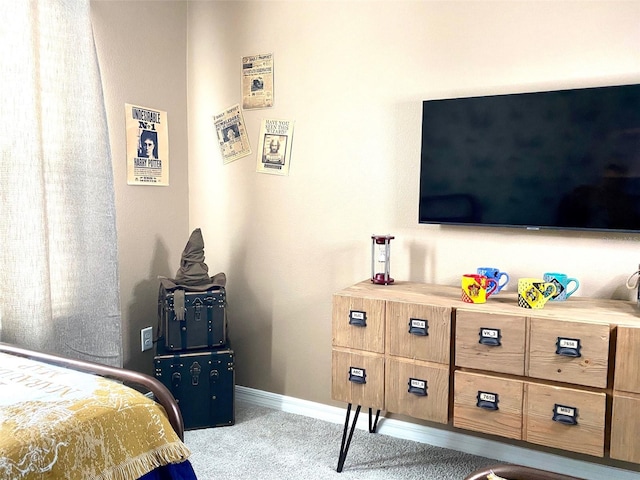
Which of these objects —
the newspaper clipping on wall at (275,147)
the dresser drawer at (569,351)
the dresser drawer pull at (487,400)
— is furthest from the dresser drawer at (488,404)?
the newspaper clipping on wall at (275,147)

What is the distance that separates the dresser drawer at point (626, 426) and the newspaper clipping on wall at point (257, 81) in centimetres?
208

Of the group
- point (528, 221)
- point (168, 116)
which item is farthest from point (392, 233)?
point (168, 116)

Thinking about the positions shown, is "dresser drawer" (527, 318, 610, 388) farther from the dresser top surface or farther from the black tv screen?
the black tv screen

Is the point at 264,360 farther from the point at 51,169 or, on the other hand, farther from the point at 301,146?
the point at 51,169

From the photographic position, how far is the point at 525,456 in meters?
2.24

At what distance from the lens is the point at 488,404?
6.25 feet

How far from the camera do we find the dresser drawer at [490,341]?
1844 millimetres

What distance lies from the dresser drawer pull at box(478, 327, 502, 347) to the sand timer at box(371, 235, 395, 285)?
56 centimetres

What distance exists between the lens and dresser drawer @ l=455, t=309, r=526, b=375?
1.84 m

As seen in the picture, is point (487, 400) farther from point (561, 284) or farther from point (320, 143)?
point (320, 143)

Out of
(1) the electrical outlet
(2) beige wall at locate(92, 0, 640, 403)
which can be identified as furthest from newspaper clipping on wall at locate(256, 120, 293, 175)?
(1) the electrical outlet

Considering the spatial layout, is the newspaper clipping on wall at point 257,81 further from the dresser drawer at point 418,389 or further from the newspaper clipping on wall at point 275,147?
the dresser drawer at point 418,389

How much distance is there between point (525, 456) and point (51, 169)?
7.78 ft

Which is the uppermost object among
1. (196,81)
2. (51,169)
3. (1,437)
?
(196,81)
